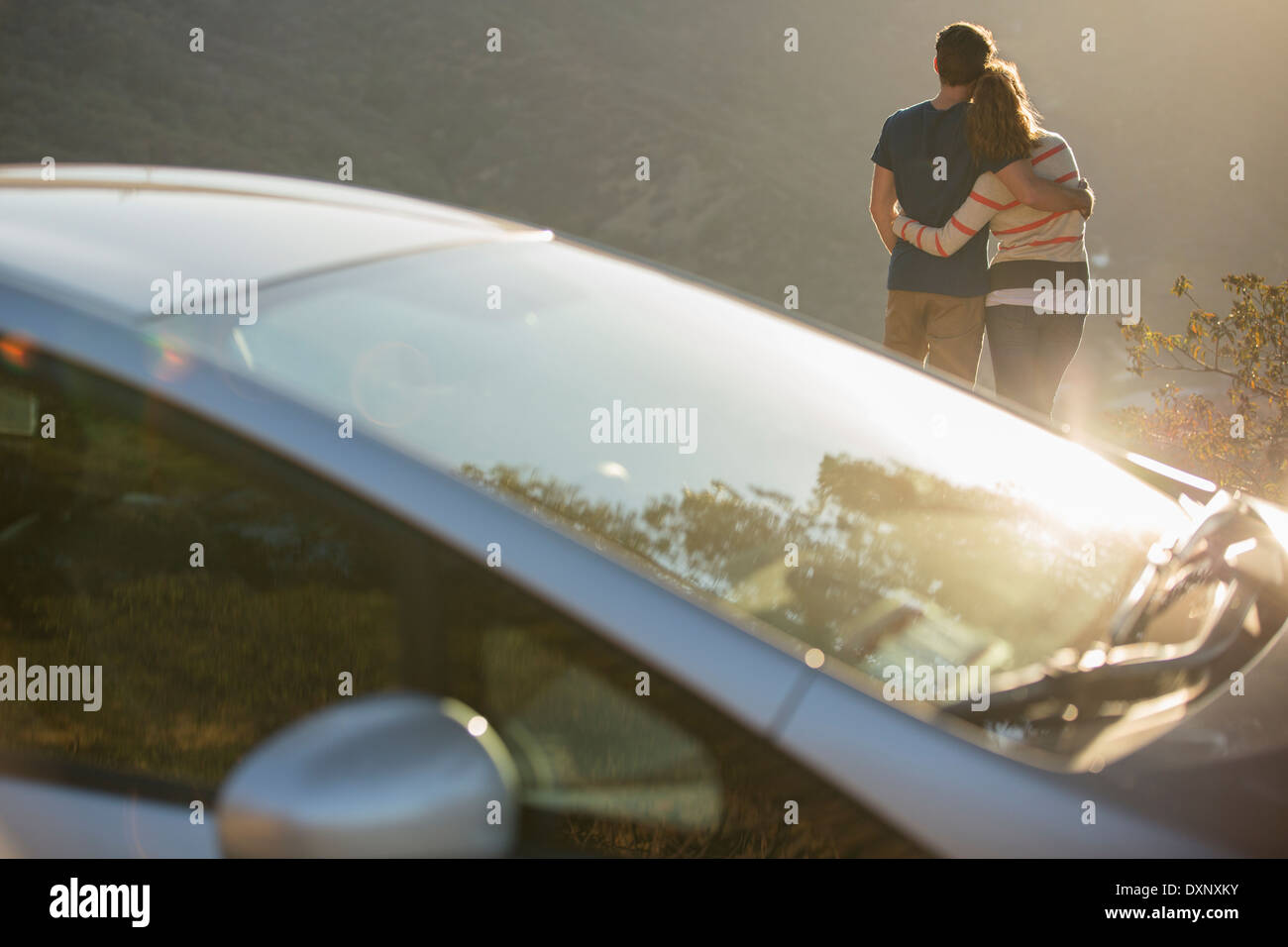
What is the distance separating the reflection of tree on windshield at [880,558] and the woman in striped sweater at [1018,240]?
82.1 inches

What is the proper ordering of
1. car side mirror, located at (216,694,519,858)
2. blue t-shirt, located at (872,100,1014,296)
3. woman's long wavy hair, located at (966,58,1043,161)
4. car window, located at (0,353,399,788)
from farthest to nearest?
blue t-shirt, located at (872,100,1014,296) → woman's long wavy hair, located at (966,58,1043,161) → car window, located at (0,353,399,788) → car side mirror, located at (216,694,519,858)

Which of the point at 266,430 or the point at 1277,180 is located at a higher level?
the point at 1277,180

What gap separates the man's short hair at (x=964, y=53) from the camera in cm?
341

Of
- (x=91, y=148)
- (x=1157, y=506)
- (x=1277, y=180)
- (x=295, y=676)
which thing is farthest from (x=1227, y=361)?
(x=91, y=148)

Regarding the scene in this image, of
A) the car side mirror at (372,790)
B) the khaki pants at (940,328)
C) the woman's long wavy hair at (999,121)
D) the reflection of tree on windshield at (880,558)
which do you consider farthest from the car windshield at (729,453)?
the khaki pants at (940,328)

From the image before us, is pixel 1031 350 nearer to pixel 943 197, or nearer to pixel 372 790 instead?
pixel 943 197

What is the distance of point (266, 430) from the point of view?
Result: 1.20m

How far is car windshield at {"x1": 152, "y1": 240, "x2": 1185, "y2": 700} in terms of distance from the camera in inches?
51.9

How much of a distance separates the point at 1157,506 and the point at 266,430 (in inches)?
57.9

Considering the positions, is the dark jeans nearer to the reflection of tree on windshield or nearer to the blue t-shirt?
the blue t-shirt

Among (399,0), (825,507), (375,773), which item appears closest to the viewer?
(375,773)

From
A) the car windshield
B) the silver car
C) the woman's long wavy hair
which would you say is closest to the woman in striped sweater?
the woman's long wavy hair

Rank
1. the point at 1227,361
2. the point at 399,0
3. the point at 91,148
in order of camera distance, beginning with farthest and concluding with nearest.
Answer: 1. the point at 399,0
2. the point at 91,148
3. the point at 1227,361

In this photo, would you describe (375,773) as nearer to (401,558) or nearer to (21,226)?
(401,558)
